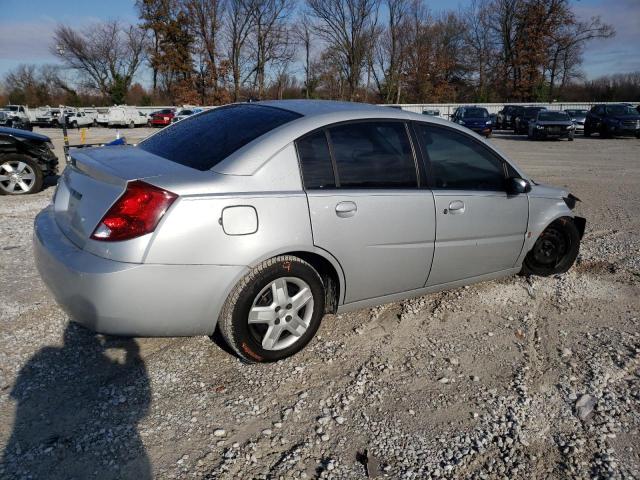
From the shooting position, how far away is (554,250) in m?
4.61

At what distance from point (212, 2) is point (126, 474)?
58.8 meters

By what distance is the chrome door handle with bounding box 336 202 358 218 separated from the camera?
9.94 ft

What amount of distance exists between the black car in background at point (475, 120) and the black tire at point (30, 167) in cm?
2091

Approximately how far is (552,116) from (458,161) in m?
23.6

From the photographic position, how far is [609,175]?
11664 mm

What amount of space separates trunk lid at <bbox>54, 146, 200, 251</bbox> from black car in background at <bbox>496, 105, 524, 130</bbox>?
31.1 metres

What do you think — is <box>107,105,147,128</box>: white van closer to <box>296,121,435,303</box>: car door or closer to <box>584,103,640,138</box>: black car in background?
<box>584,103,640,138</box>: black car in background

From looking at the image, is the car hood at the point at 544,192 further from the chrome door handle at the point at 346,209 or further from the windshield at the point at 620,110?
the windshield at the point at 620,110

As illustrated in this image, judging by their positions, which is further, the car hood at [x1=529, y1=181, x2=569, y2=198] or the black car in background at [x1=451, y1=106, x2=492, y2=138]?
the black car in background at [x1=451, y1=106, x2=492, y2=138]

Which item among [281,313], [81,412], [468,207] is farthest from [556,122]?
[81,412]

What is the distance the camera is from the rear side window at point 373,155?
3156 mm

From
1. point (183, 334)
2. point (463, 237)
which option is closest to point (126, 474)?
point (183, 334)

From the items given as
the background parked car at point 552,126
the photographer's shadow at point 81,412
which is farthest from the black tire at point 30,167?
the background parked car at point 552,126

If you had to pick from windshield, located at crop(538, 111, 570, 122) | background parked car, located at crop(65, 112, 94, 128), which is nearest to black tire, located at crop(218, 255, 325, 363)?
windshield, located at crop(538, 111, 570, 122)
